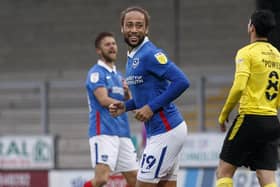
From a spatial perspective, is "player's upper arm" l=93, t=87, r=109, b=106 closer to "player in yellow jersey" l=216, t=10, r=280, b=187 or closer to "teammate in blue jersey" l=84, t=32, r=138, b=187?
"teammate in blue jersey" l=84, t=32, r=138, b=187

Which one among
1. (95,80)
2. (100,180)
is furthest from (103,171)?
(95,80)

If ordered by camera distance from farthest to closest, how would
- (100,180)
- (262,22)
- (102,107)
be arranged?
(102,107)
(100,180)
(262,22)

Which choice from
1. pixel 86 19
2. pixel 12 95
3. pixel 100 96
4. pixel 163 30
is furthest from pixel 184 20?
pixel 100 96

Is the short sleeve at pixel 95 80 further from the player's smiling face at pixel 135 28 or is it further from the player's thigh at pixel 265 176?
the player's thigh at pixel 265 176

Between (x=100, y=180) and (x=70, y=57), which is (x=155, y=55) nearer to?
(x=100, y=180)

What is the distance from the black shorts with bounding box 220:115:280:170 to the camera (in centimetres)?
786

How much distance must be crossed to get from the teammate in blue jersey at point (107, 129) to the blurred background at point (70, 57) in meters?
3.71

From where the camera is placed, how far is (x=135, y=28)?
764 cm

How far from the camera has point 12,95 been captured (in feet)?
57.3

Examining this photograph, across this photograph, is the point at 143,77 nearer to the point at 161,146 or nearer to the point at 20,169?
the point at 161,146

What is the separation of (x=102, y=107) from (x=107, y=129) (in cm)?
24

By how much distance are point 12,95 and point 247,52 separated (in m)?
10.2

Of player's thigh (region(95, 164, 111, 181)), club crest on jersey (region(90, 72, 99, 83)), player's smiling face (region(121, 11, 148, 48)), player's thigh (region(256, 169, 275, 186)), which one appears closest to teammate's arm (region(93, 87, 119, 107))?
club crest on jersey (region(90, 72, 99, 83))

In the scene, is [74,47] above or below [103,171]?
above
